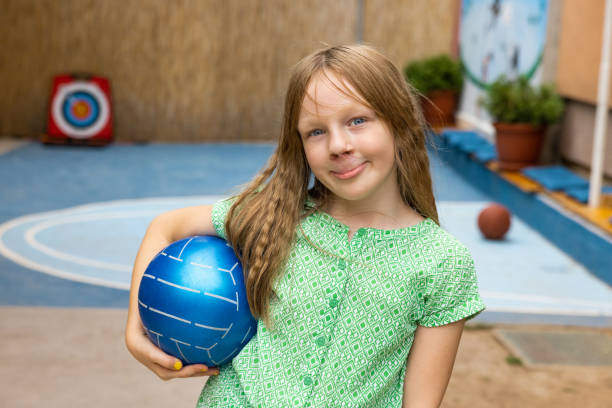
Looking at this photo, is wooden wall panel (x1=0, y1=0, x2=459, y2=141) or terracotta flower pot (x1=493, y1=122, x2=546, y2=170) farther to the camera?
wooden wall panel (x1=0, y1=0, x2=459, y2=141)

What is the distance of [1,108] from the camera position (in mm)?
9539

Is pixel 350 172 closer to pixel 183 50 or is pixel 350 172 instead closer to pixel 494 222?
pixel 494 222

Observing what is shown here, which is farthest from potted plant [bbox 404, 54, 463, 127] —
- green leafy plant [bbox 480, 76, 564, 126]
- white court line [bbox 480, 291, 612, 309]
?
white court line [bbox 480, 291, 612, 309]

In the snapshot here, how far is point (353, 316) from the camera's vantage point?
5.51 feet

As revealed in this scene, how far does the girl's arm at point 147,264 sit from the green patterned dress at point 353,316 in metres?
0.10

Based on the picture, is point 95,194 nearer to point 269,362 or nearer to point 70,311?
point 70,311

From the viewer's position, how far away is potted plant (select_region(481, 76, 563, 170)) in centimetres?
673

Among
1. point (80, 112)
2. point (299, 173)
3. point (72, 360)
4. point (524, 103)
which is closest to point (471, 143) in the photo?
point (524, 103)

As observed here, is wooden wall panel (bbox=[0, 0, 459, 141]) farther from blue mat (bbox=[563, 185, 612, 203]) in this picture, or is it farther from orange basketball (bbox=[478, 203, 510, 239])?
blue mat (bbox=[563, 185, 612, 203])

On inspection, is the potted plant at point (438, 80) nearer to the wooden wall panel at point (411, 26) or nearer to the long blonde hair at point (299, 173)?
the wooden wall panel at point (411, 26)

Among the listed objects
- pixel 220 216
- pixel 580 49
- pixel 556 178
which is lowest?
pixel 556 178

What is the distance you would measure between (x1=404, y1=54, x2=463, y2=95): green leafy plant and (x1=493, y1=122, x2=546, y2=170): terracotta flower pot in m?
2.67

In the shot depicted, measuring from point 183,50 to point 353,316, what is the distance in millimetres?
8310

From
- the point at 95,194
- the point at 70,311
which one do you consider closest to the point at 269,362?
the point at 70,311
